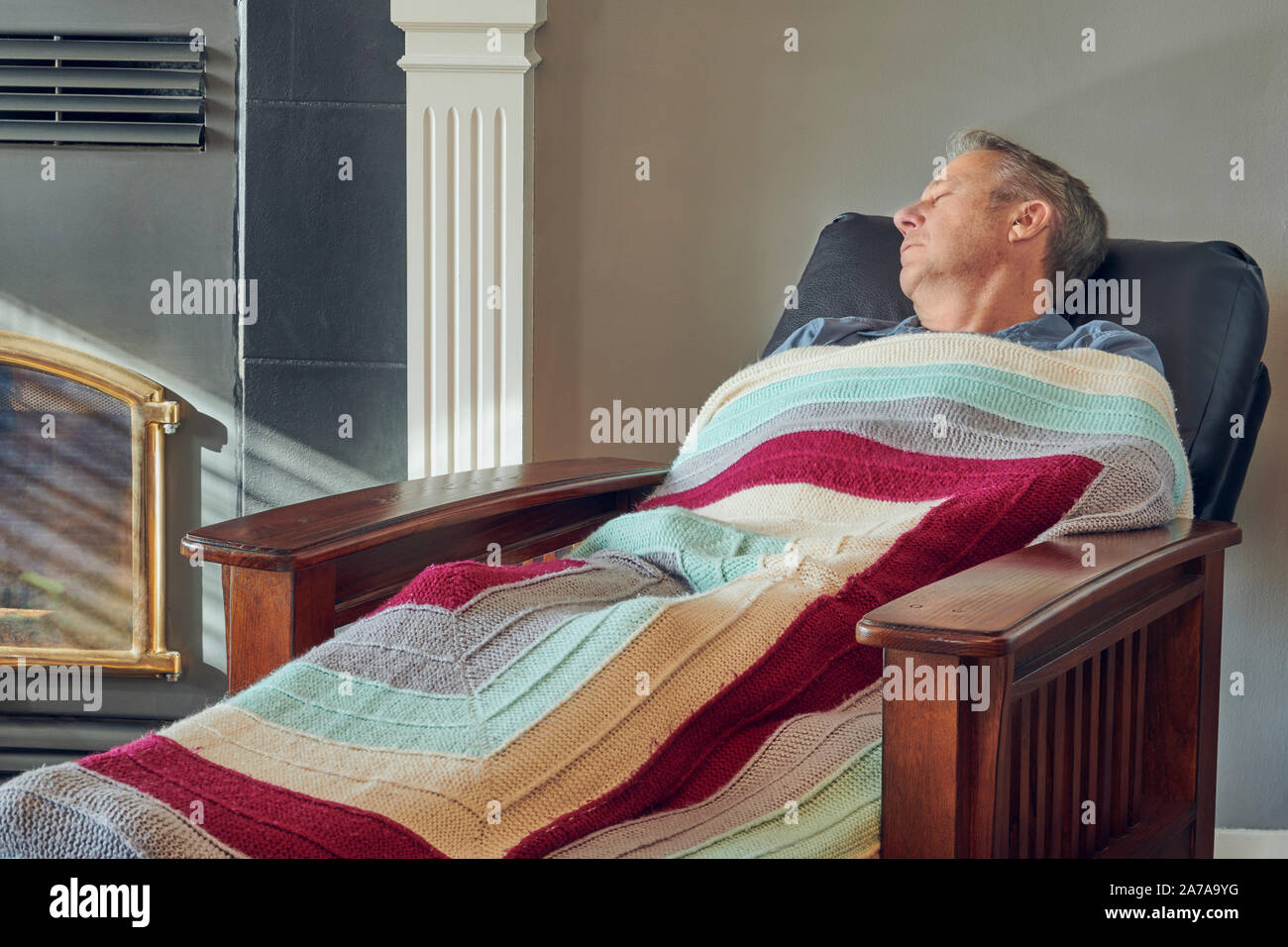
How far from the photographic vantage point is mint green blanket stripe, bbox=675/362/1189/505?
1.19 meters

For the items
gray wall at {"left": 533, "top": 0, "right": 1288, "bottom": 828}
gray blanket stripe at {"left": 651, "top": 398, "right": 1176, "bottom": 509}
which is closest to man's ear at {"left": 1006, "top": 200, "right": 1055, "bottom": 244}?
gray wall at {"left": 533, "top": 0, "right": 1288, "bottom": 828}

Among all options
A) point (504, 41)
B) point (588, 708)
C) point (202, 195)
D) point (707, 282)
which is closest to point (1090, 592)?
point (588, 708)

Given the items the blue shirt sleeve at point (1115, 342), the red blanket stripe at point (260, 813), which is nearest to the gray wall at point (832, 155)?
the blue shirt sleeve at point (1115, 342)

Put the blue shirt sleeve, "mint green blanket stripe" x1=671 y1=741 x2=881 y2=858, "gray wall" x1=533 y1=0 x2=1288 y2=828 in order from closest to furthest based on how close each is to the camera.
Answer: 1. "mint green blanket stripe" x1=671 y1=741 x2=881 y2=858
2. the blue shirt sleeve
3. "gray wall" x1=533 y1=0 x2=1288 y2=828

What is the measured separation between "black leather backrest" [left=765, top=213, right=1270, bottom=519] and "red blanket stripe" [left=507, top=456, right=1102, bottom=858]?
1.35 ft

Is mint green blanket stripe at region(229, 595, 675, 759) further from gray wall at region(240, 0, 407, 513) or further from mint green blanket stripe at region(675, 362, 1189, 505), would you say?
gray wall at region(240, 0, 407, 513)

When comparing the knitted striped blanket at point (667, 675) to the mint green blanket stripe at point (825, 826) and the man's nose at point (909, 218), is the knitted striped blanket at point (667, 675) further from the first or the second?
the man's nose at point (909, 218)

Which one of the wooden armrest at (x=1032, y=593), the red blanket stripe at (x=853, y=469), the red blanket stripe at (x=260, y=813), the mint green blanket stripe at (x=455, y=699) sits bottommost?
the red blanket stripe at (x=260, y=813)

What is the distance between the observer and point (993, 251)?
5.25 feet

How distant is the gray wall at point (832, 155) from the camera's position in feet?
6.03

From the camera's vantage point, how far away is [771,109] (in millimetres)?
1955

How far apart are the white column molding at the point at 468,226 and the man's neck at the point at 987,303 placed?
0.69 meters

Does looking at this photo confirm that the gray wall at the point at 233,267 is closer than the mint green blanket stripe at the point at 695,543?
No
